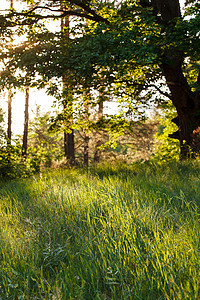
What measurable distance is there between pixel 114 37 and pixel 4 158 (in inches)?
203

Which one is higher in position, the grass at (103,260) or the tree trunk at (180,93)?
the tree trunk at (180,93)

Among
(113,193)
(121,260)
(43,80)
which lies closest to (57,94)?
(43,80)

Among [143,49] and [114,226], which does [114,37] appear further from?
[114,226]

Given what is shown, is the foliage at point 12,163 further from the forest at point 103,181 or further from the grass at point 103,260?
the grass at point 103,260

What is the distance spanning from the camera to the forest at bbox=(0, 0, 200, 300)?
2143mm

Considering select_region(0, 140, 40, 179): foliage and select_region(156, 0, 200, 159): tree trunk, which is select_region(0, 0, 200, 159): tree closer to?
select_region(156, 0, 200, 159): tree trunk

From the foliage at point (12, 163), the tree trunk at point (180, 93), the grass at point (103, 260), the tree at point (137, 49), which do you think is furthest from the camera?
the tree trunk at point (180, 93)

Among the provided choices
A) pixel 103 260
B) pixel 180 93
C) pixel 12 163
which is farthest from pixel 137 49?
pixel 103 260

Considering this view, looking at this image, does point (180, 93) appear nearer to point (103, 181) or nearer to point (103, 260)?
point (103, 181)

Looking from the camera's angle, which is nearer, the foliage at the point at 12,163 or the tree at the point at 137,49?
the tree at the point at 137,49

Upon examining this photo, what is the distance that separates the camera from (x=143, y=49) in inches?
291

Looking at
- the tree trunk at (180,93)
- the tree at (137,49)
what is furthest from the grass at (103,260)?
the tree trunk at (180,93)

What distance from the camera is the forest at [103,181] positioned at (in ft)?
7.03

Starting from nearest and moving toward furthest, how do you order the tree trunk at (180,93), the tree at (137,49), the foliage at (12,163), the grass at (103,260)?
1. the grass at (103,260)
2. the tree at (137,49)
3. the foliage at (12,163)
4. the tree trunk at (180,93)
